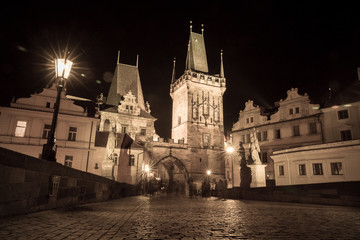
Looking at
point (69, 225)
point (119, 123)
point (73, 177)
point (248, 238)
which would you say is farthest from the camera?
point (119, 123)

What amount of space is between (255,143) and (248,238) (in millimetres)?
13838

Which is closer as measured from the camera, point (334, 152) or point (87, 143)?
point (334, 152)

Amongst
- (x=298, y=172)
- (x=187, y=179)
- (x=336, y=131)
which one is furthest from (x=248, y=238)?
(x=187, y=179)

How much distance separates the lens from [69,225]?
4.52m

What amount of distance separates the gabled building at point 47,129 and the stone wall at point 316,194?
62.8ft

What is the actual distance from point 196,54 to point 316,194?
44.5 meters

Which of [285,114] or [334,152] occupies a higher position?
[285,114]

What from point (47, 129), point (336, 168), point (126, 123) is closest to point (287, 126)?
point (336, 168)

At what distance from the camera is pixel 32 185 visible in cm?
564

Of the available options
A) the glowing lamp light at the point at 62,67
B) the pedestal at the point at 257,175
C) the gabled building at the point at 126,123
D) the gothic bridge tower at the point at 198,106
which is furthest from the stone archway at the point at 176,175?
the glowing lamp light at the point at 62,67

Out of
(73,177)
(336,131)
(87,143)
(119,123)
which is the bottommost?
(73,177)

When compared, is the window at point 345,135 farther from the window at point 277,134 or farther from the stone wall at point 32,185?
the stone wall at point 32,185

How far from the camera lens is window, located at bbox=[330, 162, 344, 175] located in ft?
72.6

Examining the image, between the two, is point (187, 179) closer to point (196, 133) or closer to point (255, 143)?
point (196, 133)
